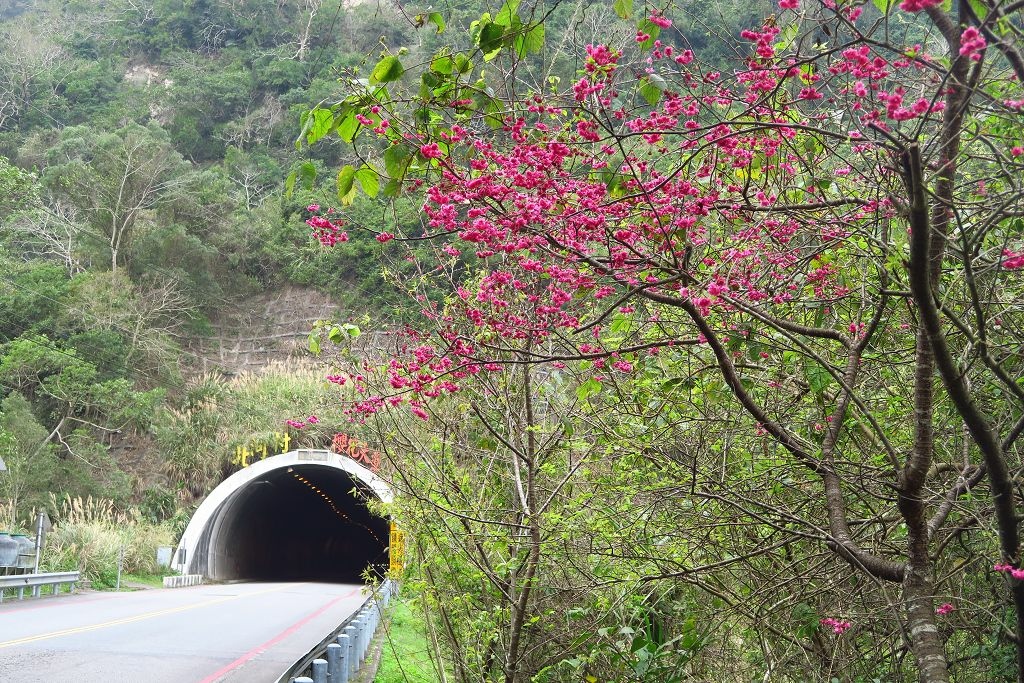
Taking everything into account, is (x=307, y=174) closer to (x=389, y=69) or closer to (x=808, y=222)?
(x=389, y=69)

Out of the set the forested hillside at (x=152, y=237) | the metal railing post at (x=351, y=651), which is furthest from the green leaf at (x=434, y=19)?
the forested hillside at (x=152, y=237)

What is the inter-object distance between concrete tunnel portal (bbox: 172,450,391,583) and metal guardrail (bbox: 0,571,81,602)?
4.26m

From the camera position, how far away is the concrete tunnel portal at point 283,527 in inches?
952

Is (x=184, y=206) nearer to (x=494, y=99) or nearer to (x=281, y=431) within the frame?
(x=281, y=431)

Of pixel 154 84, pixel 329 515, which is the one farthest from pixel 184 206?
pixel 154 84

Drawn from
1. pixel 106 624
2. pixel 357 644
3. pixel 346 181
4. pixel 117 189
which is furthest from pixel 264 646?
Answer: pixel 117 189

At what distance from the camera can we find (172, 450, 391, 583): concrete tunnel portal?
24.2 m

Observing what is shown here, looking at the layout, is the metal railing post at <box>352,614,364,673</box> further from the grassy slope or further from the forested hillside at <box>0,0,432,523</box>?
the forested hillside at <box>0,0,432,523</box>

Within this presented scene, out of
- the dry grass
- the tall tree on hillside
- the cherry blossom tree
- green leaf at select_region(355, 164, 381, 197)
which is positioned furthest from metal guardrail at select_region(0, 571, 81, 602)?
the tall tree on hillside

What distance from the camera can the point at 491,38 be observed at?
3170 millimetres

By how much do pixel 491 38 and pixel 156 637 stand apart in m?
9.60

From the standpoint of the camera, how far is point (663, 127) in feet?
12.1

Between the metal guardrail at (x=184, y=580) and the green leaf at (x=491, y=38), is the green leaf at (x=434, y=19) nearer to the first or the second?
the green leaf at (x=491, y=38)

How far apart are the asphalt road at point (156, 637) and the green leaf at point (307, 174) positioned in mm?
6060
